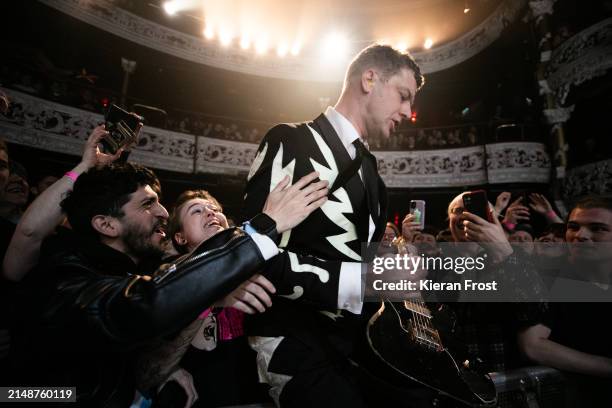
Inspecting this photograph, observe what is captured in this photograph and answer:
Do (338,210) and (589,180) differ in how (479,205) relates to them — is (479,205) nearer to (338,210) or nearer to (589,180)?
(338,210)

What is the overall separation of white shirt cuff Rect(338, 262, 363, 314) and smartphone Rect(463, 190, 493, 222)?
132cm

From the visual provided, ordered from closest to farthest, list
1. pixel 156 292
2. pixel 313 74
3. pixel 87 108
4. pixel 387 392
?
pixel 156 292, pixel 387 392, pixel 87 108, pixel 313 74

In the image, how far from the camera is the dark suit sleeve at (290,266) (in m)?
1.10

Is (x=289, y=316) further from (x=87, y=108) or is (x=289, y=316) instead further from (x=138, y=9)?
(x=138, y=9)

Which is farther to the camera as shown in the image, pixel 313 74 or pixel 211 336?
pixel 313 74

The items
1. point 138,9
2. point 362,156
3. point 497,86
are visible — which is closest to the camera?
point 362,156

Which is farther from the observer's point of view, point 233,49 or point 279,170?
point 233,49

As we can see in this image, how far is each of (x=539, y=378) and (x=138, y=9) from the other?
579 inches

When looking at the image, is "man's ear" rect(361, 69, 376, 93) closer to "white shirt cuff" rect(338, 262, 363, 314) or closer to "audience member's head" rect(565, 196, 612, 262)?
"white shirt cuff" rect(338, 262, 363, 314)

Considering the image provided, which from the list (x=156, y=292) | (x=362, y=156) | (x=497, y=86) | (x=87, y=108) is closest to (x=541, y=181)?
(x=497, y=86)

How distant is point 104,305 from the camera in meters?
0.93

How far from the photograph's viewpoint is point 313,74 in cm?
1363

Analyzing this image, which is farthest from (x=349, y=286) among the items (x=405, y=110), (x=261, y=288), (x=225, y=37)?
(x=225, y=37)

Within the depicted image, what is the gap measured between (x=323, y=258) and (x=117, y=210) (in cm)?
116
